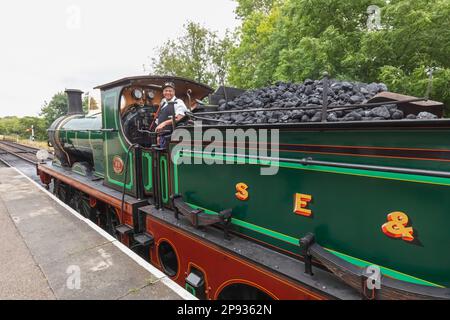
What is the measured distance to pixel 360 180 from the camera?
1755 mm

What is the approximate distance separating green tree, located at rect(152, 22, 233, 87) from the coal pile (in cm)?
1782

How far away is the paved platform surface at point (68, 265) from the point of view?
2.53 metres

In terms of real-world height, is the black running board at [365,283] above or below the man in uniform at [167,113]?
below

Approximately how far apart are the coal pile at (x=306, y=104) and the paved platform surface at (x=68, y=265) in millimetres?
1749

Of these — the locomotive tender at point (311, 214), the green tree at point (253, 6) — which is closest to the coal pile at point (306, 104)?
the locomotive tender at point (311, 214)

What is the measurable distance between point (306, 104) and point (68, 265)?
310 cm

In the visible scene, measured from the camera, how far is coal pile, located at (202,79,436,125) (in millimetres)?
2248

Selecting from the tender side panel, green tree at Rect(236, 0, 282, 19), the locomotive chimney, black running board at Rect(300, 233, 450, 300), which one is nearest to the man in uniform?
the tender side panel

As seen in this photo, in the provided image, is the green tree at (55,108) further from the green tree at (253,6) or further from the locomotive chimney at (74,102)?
the locomotive chimney at (74,102)

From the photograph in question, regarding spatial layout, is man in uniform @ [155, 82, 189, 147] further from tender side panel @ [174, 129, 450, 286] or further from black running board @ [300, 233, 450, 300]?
black running board @ [300, 233, 450, 300]

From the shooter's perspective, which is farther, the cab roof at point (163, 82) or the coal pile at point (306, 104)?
the cab roof at point (163, 82)

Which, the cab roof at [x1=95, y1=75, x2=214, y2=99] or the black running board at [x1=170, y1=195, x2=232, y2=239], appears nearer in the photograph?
the black running board at [x1=170, y1=195, x2=232, y2=239]

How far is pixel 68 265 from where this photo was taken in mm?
3047

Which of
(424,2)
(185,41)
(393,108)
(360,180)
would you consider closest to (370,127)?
(360,180)
